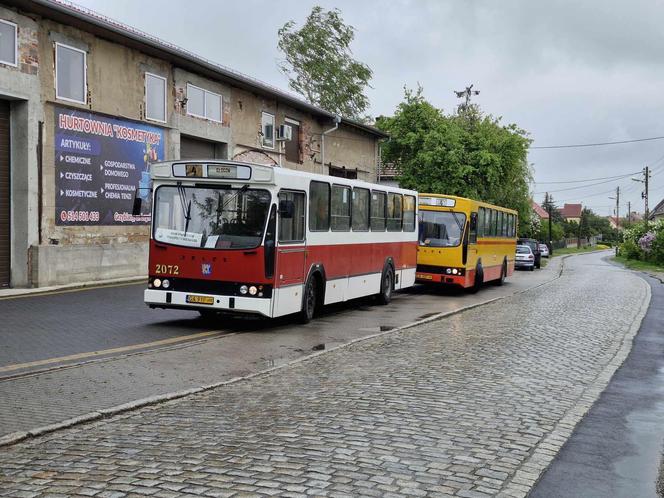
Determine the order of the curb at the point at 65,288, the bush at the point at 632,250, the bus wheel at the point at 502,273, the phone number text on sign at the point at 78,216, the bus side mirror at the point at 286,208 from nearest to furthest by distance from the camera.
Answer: the bus side mirror at the point at 286,208 → the curb at the point at 65,288 → the phone number text on sign at the point at 78,216 → the bus wheel at the point at 502,273 → the bush at the point at 632,250

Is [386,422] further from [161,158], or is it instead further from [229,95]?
[229,95]

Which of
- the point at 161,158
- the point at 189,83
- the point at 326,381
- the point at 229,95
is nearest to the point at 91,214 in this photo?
the point at 161,158

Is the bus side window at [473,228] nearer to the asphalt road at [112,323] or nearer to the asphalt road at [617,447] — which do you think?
the asphalt road at [112,323]

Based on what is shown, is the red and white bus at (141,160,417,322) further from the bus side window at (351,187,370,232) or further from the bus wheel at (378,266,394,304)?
the bus wheel at (378,266,394,304)

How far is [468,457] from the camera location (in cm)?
574

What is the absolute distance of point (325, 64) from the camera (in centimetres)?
5516

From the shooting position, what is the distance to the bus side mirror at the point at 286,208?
1276 centimetres

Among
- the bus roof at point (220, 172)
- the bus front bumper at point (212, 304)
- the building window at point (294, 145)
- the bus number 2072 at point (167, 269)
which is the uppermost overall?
the building window at point (294, 145)

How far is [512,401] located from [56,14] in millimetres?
Result: 15929

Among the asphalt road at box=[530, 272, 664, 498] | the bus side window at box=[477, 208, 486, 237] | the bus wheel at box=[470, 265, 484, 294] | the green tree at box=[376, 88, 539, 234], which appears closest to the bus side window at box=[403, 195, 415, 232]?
the bus side window at box=[477, 208, 486, 237]

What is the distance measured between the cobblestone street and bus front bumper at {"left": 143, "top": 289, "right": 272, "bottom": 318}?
2056 millimetres

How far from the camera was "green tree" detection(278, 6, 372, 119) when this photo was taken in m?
55.5

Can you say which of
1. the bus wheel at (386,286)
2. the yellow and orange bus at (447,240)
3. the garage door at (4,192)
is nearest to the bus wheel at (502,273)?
the yellow and orange bus at (447,240)

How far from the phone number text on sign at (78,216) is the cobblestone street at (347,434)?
37.6 ft
